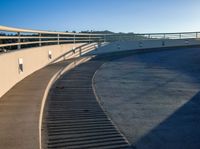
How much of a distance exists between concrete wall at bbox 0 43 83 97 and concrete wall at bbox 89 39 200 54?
11.4 meters

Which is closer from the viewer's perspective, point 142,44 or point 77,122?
point 77,122

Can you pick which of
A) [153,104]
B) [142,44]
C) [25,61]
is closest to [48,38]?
[25,61]

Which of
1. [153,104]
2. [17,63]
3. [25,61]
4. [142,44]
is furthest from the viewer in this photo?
[142,44]

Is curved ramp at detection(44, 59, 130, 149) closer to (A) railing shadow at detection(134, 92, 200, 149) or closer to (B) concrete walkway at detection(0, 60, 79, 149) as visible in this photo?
(B) concrete walkway at detection(0, 60, 79, 149)

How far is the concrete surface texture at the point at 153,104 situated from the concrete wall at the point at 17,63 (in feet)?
8.52

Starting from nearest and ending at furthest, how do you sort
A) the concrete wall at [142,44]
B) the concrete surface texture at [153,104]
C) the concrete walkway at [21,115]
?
the concrete walkway at [21,115] → the concrete surface texture at [153,104] → the concrete wall at [142,44]

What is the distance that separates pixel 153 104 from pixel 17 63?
4452 mm

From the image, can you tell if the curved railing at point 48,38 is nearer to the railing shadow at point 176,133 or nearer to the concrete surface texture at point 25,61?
the concrete surface texture at point 25,61

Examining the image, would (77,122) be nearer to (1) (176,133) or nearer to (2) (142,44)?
(1) (176,133)

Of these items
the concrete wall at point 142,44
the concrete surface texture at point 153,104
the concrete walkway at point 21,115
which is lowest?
the concrete surface texture at point 153,104

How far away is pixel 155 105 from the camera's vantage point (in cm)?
A: 1042

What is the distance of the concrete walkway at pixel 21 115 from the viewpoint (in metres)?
6.04

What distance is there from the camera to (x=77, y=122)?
8.18 m

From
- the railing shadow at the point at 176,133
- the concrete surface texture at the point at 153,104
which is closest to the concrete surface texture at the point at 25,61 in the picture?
the concrete surface texture at the point at 153,104
